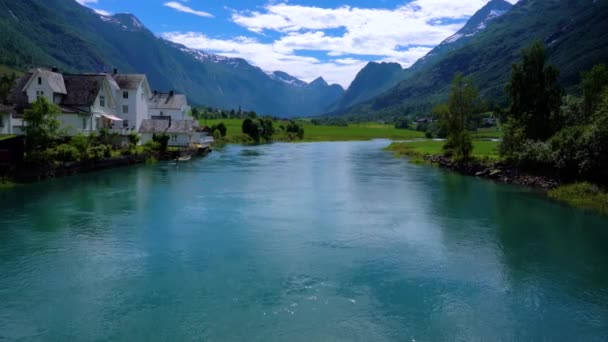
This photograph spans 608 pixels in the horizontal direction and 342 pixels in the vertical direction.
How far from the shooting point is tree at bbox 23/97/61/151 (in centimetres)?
4072

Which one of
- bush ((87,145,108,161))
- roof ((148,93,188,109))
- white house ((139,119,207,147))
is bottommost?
bush ((87,145,108,161))

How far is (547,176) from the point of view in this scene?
4169 cm

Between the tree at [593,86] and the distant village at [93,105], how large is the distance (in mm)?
50278

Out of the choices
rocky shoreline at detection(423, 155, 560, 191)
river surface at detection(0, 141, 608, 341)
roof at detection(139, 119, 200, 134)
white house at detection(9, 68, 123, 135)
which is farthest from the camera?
→ roof at detection(139, 119, 200, 134)

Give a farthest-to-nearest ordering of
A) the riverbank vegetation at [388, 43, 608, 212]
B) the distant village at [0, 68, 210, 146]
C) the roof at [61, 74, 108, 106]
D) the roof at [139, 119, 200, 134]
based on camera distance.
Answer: the roof at [139, 119, 200, 134], the roof at [61, 74, 108, 106], the distant village at [0, 68, 210, 146], the riverbank vegetation at [388, 43, 608, 212]

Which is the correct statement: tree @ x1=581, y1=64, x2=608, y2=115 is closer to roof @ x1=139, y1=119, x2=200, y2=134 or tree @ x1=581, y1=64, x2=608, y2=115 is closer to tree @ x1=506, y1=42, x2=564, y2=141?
tree @ x1=506, y1=42, x2=564, y2=141

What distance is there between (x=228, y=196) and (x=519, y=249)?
68.6ft

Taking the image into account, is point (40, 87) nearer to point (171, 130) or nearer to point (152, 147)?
point (152, 147)

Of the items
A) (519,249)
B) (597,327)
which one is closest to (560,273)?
(519,249)

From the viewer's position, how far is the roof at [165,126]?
6919 cm

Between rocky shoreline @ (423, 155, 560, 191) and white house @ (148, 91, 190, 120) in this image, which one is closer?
rocky shoreline @ (423, 155, 560, 191)

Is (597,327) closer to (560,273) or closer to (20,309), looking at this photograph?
(560,273)

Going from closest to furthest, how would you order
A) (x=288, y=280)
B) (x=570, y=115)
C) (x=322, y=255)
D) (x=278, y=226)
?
(x=288, y=280)
(x=322, y=255)
(x=278, y=226)
(x=570, y=115)

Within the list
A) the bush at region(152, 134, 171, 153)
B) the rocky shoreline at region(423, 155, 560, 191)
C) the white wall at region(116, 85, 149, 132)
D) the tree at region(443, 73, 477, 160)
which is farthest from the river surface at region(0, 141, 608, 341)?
the white wall at region(116, 85, 149, 132)
